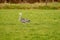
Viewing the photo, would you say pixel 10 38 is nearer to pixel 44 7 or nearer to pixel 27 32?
pixel 27 32

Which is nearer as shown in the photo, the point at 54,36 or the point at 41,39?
the point at 41,39

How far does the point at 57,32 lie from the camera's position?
46.0 ft

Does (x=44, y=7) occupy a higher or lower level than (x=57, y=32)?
lower

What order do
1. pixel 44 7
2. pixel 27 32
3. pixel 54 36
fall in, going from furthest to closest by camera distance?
1. pixel 44 7
2. pixel 27 32
3. pixel 54 36

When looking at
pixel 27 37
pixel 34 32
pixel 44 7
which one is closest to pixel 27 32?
pixel 34 32

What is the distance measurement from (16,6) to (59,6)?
6.39 metres

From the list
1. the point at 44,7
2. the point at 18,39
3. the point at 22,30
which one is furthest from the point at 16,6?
the point at 18,39

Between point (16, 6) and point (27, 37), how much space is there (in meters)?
24.5

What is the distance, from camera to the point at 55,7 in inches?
1426

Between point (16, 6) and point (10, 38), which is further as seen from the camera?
point (16, 6)

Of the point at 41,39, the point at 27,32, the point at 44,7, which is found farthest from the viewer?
the point at 44,7

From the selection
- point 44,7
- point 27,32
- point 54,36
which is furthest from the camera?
point 44,7

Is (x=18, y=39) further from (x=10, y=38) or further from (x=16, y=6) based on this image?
(x=16, y=6)

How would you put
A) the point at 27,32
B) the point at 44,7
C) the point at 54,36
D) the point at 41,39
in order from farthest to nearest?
the point at 44,7 → the point at 27,32 → the point at 54,36 → the point at 41,39
